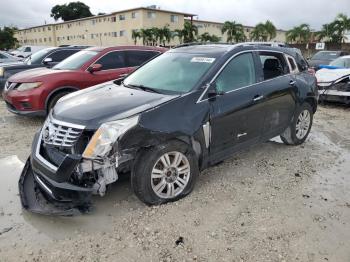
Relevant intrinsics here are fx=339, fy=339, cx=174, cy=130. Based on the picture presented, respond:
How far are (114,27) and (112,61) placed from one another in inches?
2015

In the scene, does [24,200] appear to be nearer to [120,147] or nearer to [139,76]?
[120,147]

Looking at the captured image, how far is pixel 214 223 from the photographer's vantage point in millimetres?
3420

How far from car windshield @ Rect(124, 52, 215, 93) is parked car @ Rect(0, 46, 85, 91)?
18.4 ft

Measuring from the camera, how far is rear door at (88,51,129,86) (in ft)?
24.6

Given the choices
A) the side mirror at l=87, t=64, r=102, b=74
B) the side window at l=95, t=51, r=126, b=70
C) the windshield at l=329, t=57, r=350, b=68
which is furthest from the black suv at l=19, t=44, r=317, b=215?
the windshield at l=329, t=57, r=350, b=68

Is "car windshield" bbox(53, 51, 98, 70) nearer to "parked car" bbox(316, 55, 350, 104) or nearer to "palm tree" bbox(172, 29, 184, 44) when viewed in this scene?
"parked car" bbox(316, 55, 350, 104)

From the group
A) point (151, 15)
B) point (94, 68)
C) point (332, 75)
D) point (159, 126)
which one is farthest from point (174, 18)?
point (159, 126)

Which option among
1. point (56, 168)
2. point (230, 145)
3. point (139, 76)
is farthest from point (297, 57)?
point (56, 168)

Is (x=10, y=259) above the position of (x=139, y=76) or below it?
below

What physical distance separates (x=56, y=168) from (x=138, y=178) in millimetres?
794

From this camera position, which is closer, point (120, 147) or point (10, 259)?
point (10, 259)

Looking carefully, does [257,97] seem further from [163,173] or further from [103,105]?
[103,105]

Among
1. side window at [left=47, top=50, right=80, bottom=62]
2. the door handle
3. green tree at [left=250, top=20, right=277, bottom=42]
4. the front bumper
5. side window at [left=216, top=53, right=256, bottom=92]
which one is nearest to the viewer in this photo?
the front bumper

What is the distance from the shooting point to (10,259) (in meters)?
2.89
